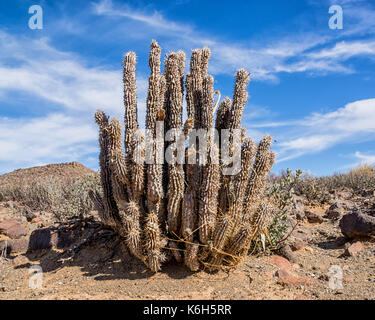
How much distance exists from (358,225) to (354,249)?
600 millimetres

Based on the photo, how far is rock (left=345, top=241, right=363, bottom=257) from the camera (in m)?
6.45

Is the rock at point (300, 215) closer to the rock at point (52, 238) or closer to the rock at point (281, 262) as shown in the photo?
the rock at point (281, 262)

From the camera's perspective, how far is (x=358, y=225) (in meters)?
6.93

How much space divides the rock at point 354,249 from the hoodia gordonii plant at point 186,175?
7.43 ft

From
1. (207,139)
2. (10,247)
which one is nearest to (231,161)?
(207,139)

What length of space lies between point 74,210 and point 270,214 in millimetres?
5656

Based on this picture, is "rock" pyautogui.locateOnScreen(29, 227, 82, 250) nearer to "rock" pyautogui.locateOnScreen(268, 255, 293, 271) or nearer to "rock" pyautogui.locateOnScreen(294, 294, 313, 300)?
"rock" pyautogui.locateOnScreen(268, 255, 293, 271)

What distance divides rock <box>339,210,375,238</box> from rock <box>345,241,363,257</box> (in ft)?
0.87

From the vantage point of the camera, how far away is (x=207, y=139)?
5.14m

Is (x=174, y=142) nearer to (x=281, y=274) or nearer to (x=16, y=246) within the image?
(x=281, y=274)

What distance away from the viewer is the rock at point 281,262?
5664 millimetres

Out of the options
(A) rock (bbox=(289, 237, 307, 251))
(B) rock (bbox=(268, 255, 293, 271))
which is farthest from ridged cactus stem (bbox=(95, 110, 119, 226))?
(A) rock (bbox=(289, 237, 307, 251))
